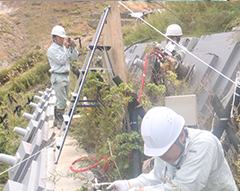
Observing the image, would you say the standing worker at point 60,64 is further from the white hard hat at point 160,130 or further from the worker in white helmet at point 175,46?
the white hard hat at point 160,130

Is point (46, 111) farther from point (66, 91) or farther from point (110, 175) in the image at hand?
point (110, 175)

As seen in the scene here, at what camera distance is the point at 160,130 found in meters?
2.10

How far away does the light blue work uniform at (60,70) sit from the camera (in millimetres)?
6145

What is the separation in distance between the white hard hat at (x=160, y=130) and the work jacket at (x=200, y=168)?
0.49 feet

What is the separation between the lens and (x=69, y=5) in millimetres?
26766

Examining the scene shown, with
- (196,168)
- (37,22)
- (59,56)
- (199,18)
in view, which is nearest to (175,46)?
(59,56)

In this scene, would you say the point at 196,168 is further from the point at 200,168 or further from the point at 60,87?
the point at 60,87

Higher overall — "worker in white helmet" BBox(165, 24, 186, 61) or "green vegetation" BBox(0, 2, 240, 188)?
"worker in white helmet" BBox(165, 24, 186, 61)

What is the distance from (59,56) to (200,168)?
4643mm

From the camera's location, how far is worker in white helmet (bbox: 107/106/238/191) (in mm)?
2023

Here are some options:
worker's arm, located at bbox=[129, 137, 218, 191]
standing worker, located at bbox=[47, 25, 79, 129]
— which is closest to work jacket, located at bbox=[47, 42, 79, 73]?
standing worker, located at bbox=[47, 25, 79, 129]

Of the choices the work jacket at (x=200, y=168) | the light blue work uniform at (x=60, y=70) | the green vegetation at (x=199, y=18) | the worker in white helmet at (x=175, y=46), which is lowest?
the light blue work uniform at (x=60, y=70)

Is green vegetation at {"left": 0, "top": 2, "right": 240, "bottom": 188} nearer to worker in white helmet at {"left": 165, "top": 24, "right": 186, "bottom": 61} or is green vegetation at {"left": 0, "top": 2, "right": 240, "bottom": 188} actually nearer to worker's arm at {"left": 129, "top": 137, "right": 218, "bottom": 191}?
worker's arm at {"left": 129, "top": 137, "right": 218, "bottom": 191}

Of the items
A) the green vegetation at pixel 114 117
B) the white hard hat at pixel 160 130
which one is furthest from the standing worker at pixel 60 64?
the white hard hat at pixel 160 130
